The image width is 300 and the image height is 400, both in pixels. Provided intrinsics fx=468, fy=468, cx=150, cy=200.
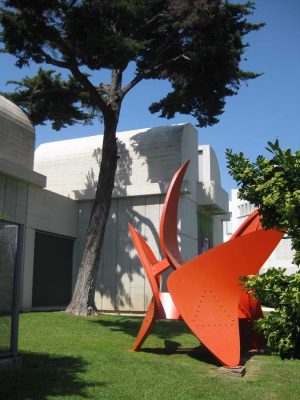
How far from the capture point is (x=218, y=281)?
7.97 metres

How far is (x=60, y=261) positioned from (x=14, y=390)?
13.2 m

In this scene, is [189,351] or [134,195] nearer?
[189,351]

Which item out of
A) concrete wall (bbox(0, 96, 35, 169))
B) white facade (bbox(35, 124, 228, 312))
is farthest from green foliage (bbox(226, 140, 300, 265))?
white facade (bbox(35, 124, 228, 312))

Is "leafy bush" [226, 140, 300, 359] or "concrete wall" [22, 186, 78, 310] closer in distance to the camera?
"leafy bush" [226, 140, 300, 359]

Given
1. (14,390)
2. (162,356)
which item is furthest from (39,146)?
(14,390)

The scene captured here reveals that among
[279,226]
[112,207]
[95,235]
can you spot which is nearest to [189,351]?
[279,226]

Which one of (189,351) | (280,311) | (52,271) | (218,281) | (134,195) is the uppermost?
(134,195)

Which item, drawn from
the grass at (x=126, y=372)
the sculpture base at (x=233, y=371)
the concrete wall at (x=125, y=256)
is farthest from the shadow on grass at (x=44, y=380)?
the concrete wall at (x=125, y=256)

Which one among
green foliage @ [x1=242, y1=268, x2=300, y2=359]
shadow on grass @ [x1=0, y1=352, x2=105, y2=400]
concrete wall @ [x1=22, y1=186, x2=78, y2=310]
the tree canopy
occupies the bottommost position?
shadow on grass @ [x1=0, y1=352, x2=105, y2=400]

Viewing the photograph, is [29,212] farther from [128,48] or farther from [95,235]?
[128,48]

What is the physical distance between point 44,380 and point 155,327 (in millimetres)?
6956

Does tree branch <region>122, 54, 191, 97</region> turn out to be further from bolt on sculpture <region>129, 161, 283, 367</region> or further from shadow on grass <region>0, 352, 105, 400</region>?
shadow on grass <region>0, 352, 105, 400</region>

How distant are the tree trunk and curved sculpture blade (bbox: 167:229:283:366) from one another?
6.88 metres

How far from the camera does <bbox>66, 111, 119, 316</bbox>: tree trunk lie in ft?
47.4
